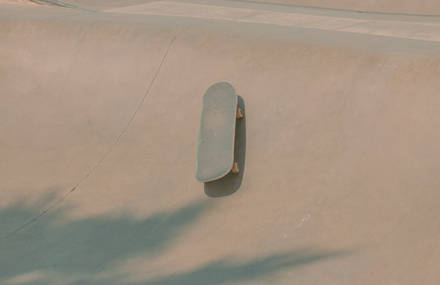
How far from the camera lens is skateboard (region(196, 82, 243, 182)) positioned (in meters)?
7.64

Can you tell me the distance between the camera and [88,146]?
9438mm

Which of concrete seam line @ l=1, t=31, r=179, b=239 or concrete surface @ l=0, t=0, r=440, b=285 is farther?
concrete seam line @ l=1, t=31, r=179, b=239

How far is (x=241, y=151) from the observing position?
8227 mm

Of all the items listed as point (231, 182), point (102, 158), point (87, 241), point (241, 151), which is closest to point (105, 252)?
point (87, 241)

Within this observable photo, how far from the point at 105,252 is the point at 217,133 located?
2063mm

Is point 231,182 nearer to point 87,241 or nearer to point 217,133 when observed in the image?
point 217,133

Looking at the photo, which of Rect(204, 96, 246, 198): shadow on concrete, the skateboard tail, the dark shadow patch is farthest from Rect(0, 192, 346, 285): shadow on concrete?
the skateboard tail

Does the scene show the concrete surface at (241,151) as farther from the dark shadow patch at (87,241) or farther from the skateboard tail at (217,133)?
the skateboard tail at (217,133)

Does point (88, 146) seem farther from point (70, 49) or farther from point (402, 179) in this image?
point (402, 179)

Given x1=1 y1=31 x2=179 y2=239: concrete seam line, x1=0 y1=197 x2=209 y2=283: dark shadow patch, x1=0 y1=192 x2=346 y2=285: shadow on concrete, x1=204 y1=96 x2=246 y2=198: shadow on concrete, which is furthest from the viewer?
x1=1 y1=31 x2=179 y2=239: concrete seam line

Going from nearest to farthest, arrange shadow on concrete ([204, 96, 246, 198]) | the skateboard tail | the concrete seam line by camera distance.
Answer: the skateboard tail, shadow on concrete ([204, 96, 246, 198]), the concrete seam line

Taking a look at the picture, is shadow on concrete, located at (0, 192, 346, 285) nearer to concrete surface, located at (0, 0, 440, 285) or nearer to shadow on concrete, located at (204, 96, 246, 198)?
concrete surface, located at (0, 0, 440, 285)

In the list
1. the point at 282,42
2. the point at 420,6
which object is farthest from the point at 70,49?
the point at 420,6

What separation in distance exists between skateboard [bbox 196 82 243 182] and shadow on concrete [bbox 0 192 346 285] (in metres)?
0.51
